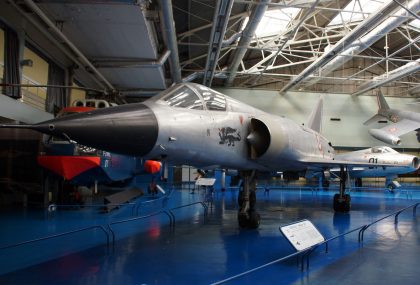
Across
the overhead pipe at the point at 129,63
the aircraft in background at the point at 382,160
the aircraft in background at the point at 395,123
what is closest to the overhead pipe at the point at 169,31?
the overhead pipe at the point at 129,63

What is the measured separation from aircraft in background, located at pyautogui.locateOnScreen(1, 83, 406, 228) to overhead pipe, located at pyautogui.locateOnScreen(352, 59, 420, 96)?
1398 centimetres

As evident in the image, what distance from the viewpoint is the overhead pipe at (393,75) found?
17844 millimetres

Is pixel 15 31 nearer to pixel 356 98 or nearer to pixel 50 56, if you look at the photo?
pixel 50 56

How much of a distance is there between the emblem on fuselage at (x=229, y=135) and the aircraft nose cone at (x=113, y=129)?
1.49 metres

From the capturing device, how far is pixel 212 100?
5.59 meters

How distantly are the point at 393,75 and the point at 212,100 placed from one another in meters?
17.9

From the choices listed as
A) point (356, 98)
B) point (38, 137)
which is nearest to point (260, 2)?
point (38, 137)

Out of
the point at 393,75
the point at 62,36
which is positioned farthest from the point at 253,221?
the point at 393,75

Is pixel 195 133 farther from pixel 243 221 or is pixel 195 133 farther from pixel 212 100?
pixel 243 221

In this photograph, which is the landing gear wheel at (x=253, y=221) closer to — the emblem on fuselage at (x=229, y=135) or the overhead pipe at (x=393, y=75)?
the emblem on fuselage at (x=229, y=135)

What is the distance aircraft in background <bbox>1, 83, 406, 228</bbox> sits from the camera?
3809 millimetres

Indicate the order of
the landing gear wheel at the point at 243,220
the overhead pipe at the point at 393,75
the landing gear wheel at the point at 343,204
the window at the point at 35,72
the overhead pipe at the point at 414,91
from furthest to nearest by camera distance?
the overhead pipe at the point at 414,91 → the overhead pipe at the point at 393,75 → the window at the point at 35,72 → the landing gear wheel at the point at 343,204 → the landing gear wheel at the point at 243,220

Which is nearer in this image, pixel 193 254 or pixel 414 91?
pixel 193 254

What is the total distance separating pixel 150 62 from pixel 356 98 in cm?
1865
